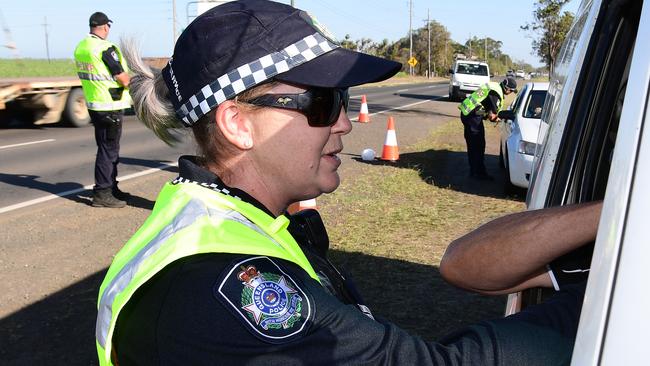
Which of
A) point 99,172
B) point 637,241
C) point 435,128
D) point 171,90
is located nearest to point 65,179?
point 99,172

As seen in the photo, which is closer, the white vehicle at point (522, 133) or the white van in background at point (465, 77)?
the white vehicle at point (522, 133)

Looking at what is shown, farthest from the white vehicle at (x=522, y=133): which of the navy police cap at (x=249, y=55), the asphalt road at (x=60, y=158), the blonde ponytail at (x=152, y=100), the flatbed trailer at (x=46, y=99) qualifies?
the flatbed trailer at (x=46, y=99)

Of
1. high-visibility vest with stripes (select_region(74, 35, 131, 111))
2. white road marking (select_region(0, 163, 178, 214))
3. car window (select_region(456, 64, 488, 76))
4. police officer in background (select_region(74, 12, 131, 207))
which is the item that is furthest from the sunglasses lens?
car window (select_region(456, 64, 488, 76))

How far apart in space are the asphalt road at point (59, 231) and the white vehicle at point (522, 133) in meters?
2.47

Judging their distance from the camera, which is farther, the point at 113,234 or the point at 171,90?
the point at 113,234

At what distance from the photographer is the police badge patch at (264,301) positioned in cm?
104

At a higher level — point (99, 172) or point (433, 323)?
point (433, 323)

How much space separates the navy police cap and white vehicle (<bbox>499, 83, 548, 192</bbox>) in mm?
6682

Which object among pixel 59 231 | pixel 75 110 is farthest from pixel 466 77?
pixel 59 231

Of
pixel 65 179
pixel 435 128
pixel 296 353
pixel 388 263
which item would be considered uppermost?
pixel 296 353

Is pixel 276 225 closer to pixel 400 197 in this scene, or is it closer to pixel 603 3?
pixel 603 3

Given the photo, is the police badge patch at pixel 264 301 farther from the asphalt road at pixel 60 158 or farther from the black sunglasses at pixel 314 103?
the asphalt road at pixel 60 158

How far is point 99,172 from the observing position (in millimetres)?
7414

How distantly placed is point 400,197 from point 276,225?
716 centimetres
